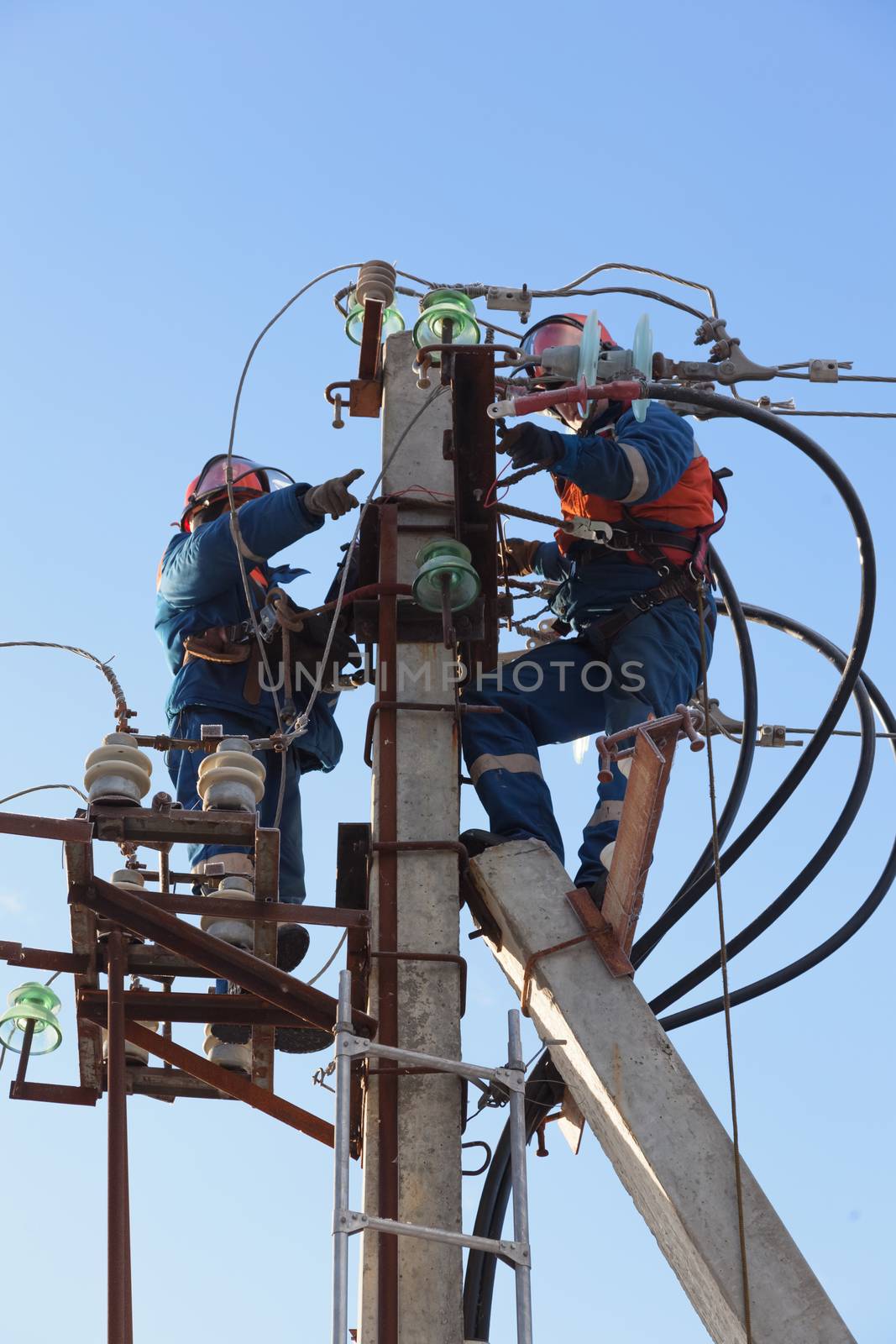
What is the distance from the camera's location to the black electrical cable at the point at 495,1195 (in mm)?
6336

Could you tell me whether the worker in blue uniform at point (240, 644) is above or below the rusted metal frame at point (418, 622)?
above

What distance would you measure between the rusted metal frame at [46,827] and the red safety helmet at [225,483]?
9.38 feet

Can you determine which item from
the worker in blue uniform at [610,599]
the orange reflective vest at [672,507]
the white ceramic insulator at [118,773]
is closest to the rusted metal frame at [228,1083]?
the white ceramic insulator at [118,773]

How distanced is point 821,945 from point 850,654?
1150 mm

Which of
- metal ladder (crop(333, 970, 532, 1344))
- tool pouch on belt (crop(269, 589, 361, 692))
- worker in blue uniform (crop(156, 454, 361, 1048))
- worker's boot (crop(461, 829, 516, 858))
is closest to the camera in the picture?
metal ladder (crop(333, 970, 532, 1344))

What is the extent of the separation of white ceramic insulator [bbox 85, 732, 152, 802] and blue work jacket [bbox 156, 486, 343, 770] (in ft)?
5.32

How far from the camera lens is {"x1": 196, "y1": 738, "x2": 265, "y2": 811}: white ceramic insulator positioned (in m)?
6.17

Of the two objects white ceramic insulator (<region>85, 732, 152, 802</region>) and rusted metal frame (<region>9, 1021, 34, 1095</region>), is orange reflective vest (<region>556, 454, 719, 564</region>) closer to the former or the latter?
white ceramic insulator (<region>85, 732, 152, 802</region>)

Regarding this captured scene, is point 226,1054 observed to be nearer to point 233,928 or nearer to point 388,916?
point 233,928

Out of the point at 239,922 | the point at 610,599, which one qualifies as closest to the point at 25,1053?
the point at 239,922

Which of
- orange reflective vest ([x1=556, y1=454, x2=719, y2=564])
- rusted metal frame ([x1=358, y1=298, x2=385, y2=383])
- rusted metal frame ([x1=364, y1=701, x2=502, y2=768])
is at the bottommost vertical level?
rusted metal frame ([x1=364, y1=701, x2=502, y2=768])

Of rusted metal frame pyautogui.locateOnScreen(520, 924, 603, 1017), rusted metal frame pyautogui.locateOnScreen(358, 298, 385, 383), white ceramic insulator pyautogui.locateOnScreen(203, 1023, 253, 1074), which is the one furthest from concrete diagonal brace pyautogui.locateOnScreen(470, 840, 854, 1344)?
rusted metal frame pyautogui.locateOnScreen(358, 298, 385, 383)

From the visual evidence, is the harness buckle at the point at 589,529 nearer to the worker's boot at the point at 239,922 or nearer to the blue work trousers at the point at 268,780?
the blue work trousers at the point at 268,780

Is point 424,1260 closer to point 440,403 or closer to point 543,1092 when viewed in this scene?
point 543,1092
